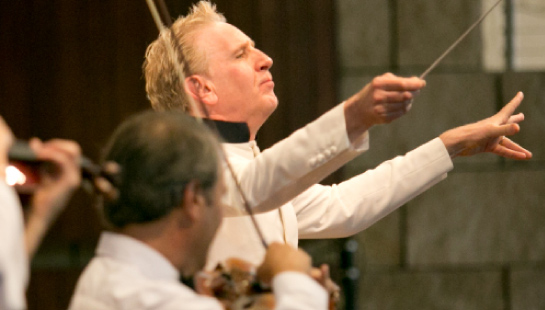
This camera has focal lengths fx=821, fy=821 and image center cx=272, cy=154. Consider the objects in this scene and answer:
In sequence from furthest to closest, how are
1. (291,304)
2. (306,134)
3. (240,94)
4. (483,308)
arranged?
(483,308) < (240,94) < (306,134) < (291,304)

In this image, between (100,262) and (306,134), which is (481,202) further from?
(100,262)

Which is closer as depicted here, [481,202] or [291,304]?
[291,304]

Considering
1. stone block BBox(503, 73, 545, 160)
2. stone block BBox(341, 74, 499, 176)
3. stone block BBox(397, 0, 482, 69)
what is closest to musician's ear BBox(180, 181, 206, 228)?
stone block BBox(341, 74, 499, 176)

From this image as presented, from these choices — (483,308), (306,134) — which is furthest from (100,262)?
(483,308)

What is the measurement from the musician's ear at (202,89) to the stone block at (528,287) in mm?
2303

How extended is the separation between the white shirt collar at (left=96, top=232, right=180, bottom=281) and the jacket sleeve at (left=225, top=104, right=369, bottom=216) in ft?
1.52

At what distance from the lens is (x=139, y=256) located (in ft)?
4.40

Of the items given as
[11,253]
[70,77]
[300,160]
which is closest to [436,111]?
[70,77]

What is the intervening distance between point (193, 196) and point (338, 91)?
8.64 feet

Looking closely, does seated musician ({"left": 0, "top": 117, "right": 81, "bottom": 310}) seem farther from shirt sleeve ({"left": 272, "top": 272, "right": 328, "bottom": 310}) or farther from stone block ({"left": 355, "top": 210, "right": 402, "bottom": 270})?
stone block ({"left": 355, "top": 210, "right": 402, "bottom": 270})

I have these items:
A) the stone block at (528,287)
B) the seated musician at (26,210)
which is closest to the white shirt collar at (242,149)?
the seated musician at (26,210)

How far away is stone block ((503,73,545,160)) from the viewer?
3924 millimetres

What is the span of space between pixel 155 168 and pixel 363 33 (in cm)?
276

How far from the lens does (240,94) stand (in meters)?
2.17
